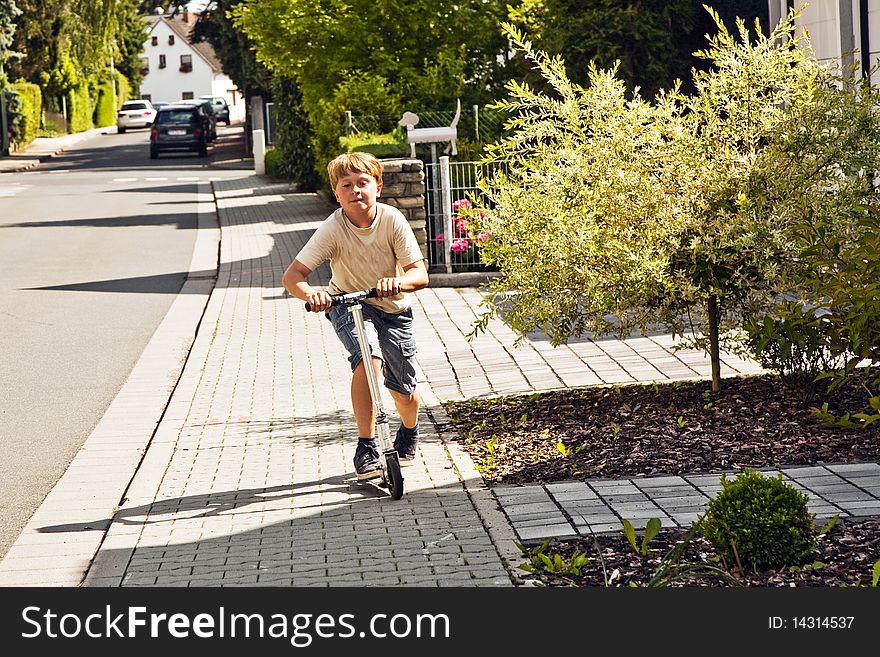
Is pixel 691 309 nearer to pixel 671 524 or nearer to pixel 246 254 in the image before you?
pixel 671 524

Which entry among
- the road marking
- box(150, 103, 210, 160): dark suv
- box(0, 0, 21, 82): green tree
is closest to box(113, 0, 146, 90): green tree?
box(0, 0, 21, 82): green tree

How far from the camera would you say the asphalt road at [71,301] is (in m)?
7.79

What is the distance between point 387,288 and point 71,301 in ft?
31.1

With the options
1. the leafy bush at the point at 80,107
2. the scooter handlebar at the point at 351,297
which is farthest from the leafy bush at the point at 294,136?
the leafy bush at the point at 80,107

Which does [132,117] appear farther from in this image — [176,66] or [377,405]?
[377,405]

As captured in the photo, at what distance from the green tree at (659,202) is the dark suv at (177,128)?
136 feet

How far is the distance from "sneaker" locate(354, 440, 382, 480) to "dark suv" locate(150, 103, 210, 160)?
139 feet

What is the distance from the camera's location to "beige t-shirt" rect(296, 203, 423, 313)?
20.3 ft

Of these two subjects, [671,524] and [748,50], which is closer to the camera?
[671,524]

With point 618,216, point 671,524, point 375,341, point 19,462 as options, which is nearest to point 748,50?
point 618,216

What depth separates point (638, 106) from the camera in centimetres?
724

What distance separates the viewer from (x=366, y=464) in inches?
249

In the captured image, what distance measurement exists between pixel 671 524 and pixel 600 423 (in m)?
1.94

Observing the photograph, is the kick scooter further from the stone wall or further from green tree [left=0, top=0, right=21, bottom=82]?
green tree [left=0, top=0, right=21, bottom=82]
